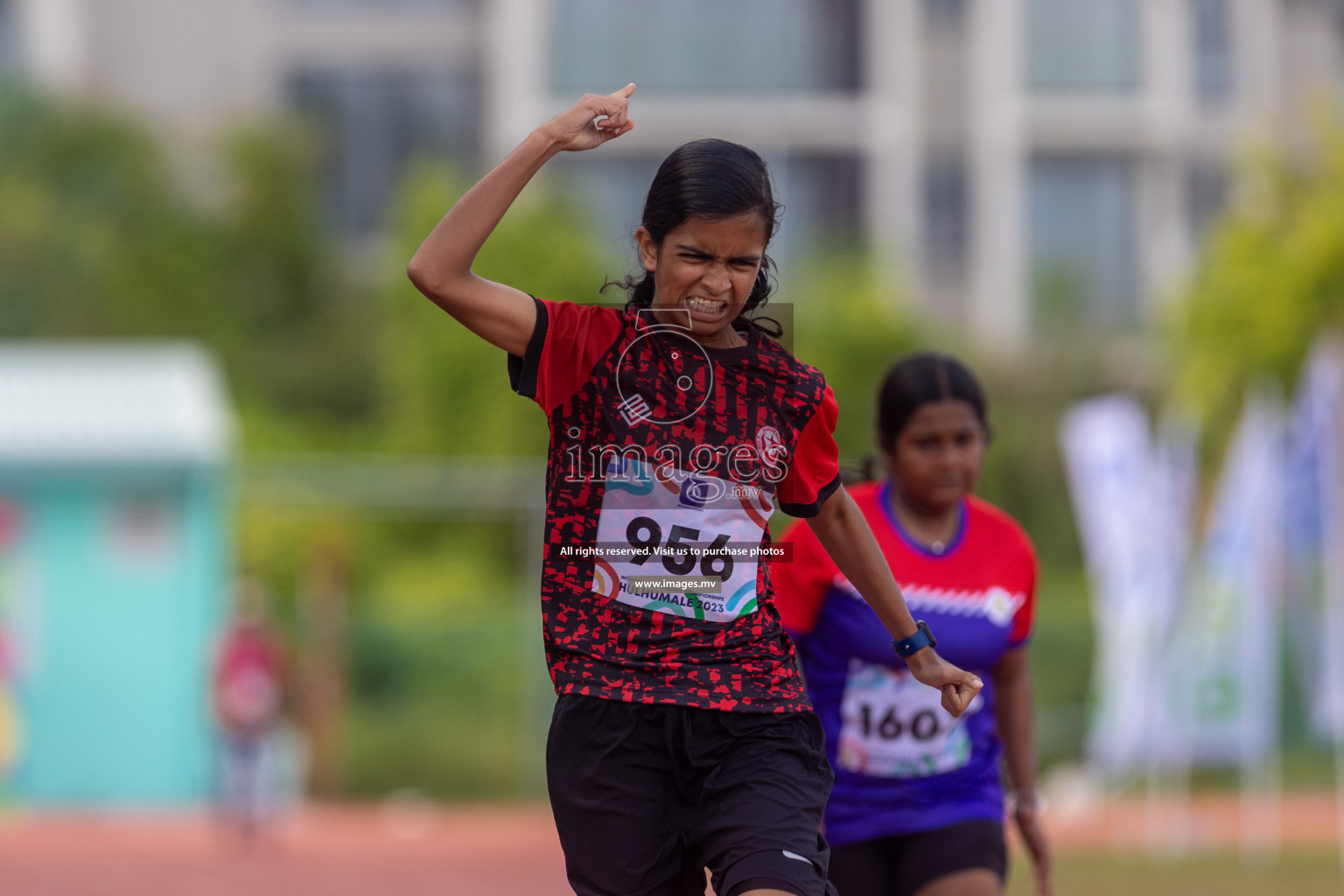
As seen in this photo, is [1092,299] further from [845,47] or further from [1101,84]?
[845,47]

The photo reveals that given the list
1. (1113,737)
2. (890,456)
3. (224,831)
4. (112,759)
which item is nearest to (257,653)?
(224,831)

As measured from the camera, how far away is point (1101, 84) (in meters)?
34.8

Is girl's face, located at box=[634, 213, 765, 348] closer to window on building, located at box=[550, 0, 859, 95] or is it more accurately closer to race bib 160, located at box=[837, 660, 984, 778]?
race bib 160, located at box=[837, 660, 984, 778]

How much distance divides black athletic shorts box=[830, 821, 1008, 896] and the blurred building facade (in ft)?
88.7

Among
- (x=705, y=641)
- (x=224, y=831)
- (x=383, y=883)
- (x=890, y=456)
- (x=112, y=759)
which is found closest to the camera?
(x=705, y=641)

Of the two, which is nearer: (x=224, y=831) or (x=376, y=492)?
(x=224, y=831)

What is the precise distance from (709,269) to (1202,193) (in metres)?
35.1

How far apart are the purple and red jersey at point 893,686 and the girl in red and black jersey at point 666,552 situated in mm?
982

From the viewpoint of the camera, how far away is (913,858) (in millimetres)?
4258

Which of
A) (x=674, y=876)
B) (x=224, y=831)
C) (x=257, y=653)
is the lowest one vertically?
(x=224, y=831)

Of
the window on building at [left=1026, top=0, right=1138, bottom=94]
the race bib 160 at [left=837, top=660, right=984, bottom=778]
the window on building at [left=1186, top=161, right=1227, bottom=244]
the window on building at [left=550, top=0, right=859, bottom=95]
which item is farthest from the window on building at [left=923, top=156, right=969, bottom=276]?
the race bib 160 at [left=837, top=660, right=984, bottom=778]

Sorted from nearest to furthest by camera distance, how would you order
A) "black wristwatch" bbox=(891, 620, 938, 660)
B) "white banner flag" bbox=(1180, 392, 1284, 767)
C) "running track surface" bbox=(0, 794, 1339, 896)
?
"black wristwatch" bbox=(891, 620, 938, 660)
"running track surface" bbox=(0, 794, 1339, 896)
"white banner flag" bbox=(1180, 392, 1284, 767)

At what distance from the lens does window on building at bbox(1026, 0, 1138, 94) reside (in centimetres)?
3462

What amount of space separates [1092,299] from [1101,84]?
13.6 ft
